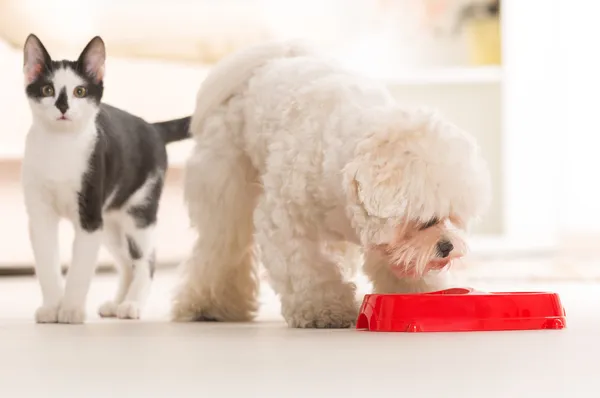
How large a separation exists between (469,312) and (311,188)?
1.52 ft

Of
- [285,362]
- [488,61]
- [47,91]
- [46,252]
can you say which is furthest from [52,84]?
[488,61]

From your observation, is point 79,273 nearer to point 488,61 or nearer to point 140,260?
point 140,260

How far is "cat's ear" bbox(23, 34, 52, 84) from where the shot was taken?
8.40 ft

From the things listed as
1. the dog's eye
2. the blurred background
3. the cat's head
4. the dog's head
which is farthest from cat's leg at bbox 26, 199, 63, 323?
the blurred background

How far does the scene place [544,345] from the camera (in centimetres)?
200

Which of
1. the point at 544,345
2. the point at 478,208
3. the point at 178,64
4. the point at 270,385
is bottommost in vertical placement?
the point at 270,385

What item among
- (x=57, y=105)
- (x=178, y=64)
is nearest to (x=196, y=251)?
(x=57, y=105)

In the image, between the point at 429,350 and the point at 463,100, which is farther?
the point at 463,100

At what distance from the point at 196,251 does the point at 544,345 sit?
1.11 m

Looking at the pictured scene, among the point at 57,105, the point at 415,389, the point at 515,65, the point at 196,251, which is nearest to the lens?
the point at 415,389

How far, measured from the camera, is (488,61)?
6.78 meters

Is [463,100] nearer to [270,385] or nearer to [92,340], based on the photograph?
[92,340]

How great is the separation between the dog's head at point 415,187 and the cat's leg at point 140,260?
81 cm

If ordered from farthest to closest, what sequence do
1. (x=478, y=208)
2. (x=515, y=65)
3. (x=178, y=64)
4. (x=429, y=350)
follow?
(x=515, y=65)
(x=178, y=64)
(x=478, y=208)
(x=429, y=350)
